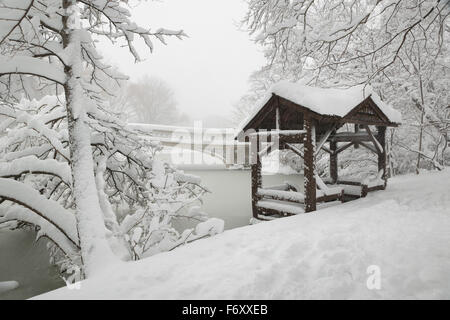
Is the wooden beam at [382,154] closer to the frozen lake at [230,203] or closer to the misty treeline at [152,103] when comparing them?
the frozen lake at [230,203]

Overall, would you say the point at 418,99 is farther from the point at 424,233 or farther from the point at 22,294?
the point at 22,294

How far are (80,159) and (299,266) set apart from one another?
314 centimetres

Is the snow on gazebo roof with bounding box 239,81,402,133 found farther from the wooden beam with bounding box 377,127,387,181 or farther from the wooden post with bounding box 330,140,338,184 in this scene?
the wooden post with bounding box 330,140,338,184

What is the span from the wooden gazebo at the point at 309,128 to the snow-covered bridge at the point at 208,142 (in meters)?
18.8

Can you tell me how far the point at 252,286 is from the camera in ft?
8.05

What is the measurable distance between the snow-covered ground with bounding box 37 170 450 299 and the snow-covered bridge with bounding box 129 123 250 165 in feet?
73.8

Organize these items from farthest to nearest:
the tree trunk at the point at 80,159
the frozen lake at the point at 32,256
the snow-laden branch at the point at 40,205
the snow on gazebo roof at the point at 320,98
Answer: the snow on gazebo roof at the point at 320,98 < the frozen lake at the point at 32,256 < the snow-laden branch at the point at 40,205 < the tree trunk at the point at 80,159

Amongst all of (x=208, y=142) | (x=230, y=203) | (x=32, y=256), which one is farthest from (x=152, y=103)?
(x=32, y=256)

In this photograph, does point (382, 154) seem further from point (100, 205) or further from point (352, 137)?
point (100, 205)

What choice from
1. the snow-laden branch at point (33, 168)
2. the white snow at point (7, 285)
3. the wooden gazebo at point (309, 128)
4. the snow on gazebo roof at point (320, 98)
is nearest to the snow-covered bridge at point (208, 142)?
the wooden gazebo at point (309, 128)

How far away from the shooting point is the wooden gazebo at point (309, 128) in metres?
6.03

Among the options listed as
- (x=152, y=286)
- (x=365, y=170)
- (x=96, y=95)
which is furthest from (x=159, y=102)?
(x=152, y=286)

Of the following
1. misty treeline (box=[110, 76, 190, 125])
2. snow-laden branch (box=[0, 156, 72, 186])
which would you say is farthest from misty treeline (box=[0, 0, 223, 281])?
misty treeline (box=[110, 76, 190, 125])

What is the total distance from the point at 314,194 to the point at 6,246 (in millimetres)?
8687
